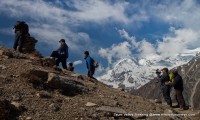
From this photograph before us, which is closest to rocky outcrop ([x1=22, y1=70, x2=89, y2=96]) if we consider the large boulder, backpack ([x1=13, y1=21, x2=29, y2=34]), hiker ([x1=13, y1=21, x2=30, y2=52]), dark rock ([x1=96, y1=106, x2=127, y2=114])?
dark rock ([x1=96, y1=106, x2=127, y2=114])

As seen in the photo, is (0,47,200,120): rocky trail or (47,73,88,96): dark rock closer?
(0,47,200,120): rocky trail

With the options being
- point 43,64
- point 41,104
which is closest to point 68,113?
point 41,104

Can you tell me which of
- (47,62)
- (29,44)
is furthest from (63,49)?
(29,44)

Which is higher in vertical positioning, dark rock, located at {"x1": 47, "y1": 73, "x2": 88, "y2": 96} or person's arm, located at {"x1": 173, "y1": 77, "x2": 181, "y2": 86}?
person's arm, located at {"x1": 173, "y1": 77, "x2": 181, "y2": 86}

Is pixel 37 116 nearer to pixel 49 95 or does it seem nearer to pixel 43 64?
pixel 49 95

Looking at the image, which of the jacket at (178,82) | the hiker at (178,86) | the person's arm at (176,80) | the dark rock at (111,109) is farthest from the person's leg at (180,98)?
the dark rock at (111,109)

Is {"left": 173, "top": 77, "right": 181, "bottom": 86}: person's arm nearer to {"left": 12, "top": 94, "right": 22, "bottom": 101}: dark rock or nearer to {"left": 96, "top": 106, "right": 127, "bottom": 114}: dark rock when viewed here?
{"left": 96, "top": 106, "right": 127, "bottom": 114}: dark rock

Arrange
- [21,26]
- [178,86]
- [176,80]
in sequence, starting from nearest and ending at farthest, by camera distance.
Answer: [176,80] → [178,86] → [21,26]

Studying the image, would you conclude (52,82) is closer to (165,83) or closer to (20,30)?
(20,30)

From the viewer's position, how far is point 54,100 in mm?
15805

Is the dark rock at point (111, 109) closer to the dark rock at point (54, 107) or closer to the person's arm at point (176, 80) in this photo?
the dark rock at point (54, 107)

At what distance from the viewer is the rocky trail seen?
14.1m

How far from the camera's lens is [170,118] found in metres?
17.4

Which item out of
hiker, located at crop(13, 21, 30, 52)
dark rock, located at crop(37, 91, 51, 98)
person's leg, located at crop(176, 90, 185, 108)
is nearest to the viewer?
dark rock, located at crop(37, 91, 51, 98)
